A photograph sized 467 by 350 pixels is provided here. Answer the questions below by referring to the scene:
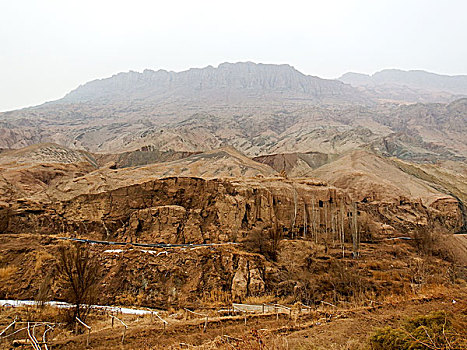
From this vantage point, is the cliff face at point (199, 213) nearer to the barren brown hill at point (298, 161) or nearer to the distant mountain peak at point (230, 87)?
the barren brown hill at point (298, 161)

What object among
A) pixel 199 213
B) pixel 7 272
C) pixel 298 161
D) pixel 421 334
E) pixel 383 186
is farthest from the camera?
pixel 298 161

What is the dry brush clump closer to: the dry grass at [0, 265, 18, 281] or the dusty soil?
the dusty soil

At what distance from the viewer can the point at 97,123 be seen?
114 metres

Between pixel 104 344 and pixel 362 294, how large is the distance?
41.1ft

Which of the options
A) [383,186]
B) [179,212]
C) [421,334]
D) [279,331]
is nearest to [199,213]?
[179,212]

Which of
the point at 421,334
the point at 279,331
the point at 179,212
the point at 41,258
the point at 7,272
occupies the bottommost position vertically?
the point at 7,272

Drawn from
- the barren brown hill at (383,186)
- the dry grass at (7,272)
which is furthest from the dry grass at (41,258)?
the barren brown hill at (383,186)

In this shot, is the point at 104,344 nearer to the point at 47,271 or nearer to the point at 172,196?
the point at 47,271

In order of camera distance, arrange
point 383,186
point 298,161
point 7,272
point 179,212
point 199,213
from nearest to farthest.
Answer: point 7,272 < point 179,212 < point 199,213 < point 383,186 < point 298,161

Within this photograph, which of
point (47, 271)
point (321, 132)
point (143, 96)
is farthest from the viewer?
point (143, 96)

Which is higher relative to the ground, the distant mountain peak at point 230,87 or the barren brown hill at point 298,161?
the distant mountain peak at point 230,87

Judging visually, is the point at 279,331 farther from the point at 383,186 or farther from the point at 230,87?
the point at 230,87

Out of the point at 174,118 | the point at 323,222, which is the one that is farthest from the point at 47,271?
the point at 174,118

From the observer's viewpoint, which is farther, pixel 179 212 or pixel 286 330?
pixel 179 212
